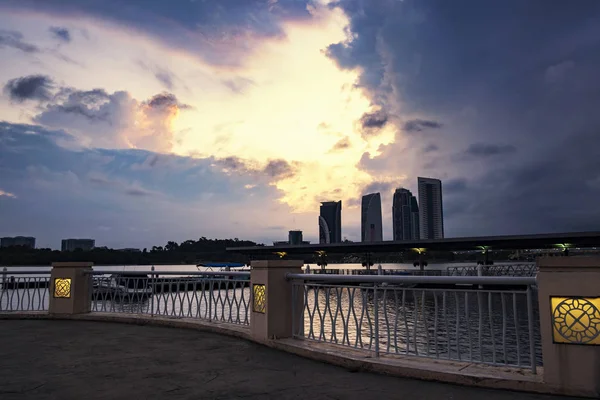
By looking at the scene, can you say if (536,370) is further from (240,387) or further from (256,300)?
(256,300)

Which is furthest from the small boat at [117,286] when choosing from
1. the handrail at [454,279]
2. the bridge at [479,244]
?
the bridge at [479,244]

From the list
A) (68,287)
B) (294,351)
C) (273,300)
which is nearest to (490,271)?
(68,287)

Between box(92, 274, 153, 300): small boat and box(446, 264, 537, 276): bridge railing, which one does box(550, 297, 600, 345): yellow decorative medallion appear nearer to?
box(92, 274, 153, 300): small boat

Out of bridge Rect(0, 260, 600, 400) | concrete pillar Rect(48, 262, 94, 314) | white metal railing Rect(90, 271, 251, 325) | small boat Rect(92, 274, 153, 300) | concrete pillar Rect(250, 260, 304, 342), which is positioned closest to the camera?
bridge Rect(0, 260, 600, 400)

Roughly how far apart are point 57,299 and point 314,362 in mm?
7578

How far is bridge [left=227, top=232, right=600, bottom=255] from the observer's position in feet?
261

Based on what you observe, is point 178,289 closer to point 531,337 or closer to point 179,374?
point 179,374

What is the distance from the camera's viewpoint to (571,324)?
14.0ft

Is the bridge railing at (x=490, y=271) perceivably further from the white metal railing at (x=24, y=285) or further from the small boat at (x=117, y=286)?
the white metal railing at (x=24, y=285)

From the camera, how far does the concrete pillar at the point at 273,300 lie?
691 centimetres

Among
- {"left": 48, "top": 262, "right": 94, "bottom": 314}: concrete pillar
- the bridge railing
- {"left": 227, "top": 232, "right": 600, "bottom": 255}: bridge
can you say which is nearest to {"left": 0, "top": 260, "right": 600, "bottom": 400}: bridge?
{"left": 48, "top": 262, "right": 94, "bottom": 314}: concrete pillar

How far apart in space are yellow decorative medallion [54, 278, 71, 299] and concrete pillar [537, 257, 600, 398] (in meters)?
9.97

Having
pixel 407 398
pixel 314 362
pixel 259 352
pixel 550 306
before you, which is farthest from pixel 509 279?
pixel 259 352

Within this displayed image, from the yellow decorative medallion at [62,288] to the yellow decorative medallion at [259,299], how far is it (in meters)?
5.71
